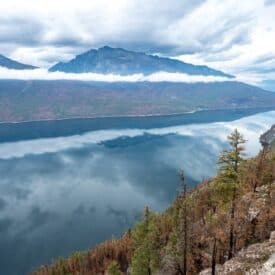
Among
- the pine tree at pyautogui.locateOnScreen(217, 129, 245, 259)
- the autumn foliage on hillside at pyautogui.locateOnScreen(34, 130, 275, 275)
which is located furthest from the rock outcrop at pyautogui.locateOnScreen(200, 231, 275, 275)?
the pine tree at pyautogui.locateOnScreen(217, 129, 245, 259)

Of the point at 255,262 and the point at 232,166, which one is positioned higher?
the point at 232,166

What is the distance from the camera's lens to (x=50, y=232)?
147000 millimetres

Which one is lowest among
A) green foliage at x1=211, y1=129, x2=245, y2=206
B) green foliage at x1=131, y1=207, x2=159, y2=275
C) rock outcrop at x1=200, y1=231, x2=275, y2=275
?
green foliage at x1=131, y1=207, x2=159, y2=275

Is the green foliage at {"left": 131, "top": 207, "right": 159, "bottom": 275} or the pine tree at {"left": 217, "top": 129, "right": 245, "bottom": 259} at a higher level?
the pine tree at {"left": 217, "top": 129, "right": 245, "bottom": 259}

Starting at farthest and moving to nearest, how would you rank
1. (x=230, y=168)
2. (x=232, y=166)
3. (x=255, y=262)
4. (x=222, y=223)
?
1. (x=222, y=223)
2. (x=232, y=166)
3. (x=230, y=168)
4. (x=255, y=262)

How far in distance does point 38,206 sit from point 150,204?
183 feet

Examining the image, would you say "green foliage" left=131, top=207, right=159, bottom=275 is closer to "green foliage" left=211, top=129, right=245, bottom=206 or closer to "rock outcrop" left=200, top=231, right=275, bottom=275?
"rock outcrop" left=200, top=231, right=275, bottom=275

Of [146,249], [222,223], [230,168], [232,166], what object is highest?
[232,166]

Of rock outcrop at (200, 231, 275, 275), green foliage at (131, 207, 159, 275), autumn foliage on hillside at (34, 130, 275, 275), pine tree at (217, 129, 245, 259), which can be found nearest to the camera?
rock outcrop at (200, 231, 275, 275)

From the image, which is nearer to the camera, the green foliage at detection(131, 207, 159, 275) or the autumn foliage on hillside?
the autumn foliage on hillside

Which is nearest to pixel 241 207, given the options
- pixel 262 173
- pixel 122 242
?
pixel 262 173

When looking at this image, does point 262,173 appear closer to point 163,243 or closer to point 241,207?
point 241,207

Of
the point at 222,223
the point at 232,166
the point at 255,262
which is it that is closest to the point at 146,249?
the point at 222,223

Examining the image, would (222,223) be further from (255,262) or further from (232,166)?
(232,166)
